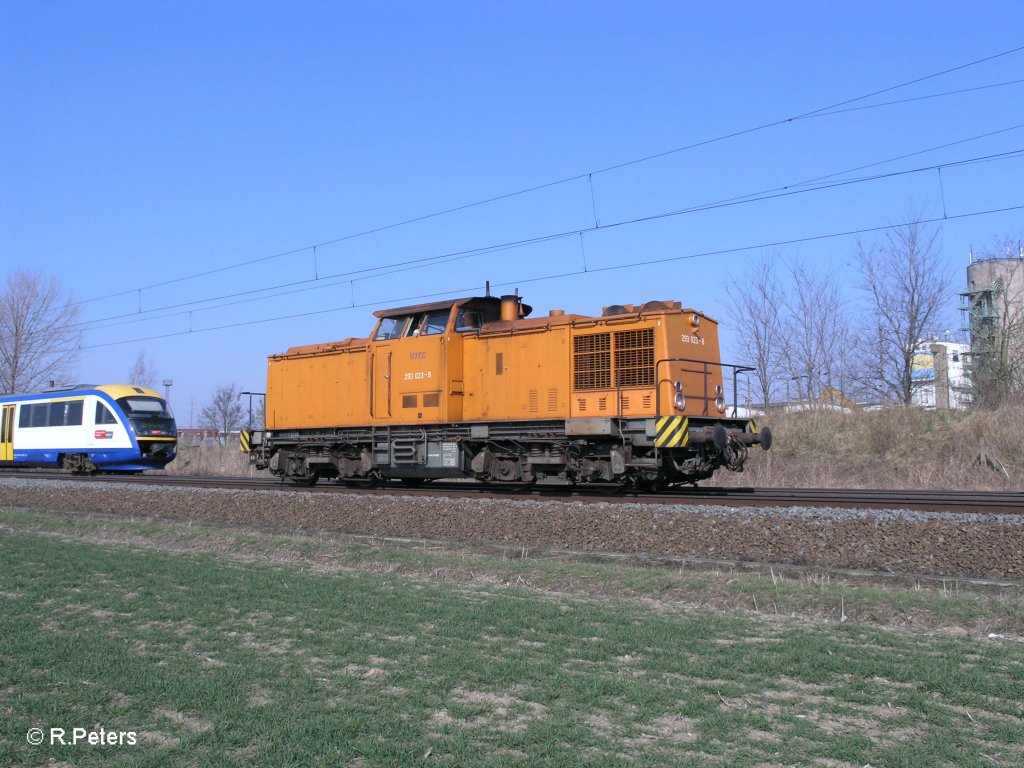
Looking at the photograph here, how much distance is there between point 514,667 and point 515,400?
10981 mm

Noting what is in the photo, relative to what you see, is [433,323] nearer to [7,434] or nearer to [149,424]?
[149,424]

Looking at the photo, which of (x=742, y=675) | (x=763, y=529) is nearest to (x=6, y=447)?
(x=763, y=529)

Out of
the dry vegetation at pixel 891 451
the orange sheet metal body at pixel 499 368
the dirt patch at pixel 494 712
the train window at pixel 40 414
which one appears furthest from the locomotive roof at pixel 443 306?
the train window at pixel 40 414

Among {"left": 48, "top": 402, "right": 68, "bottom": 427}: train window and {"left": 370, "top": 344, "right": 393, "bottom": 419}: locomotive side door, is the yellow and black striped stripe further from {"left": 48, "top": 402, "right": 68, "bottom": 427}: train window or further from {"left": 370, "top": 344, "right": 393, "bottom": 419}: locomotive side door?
{"left": 48, "top": 402, "right": 68, "bottom": 427}: train window

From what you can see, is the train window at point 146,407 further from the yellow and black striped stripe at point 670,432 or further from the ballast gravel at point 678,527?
the yellow and black striped stripe at point 670,432

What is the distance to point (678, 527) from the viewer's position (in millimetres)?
10000

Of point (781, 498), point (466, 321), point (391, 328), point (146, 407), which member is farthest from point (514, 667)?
point (146, 407)

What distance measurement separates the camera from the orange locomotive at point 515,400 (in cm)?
1471

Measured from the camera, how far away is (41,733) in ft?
14.7

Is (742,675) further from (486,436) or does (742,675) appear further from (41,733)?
(486,436)

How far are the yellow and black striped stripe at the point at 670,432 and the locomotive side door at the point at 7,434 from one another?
1099 inches

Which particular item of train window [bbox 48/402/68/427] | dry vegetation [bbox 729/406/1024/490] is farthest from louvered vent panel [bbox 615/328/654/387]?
train window [bbox 48/402/68/427]

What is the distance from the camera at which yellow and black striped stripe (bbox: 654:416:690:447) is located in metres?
13.9

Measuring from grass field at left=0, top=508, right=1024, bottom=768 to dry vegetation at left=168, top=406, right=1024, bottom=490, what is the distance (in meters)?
12.9
